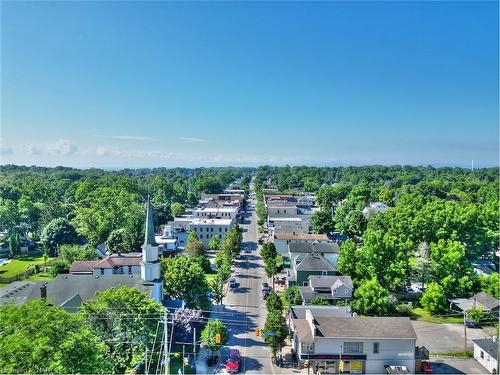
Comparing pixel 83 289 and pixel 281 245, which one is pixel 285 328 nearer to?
pixel 83 289

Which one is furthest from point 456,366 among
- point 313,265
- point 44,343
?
point 44,343

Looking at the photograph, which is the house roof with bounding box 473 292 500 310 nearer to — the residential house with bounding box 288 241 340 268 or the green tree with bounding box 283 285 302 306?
the green tree with bounding box 283 285 302 306

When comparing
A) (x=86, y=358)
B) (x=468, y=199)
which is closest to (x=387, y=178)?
(x=468, y=199)

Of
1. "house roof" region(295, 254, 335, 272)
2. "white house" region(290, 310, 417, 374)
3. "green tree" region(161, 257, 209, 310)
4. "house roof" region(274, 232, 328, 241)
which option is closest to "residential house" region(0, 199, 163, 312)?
"green tree" region(161, 257, 209, 310)

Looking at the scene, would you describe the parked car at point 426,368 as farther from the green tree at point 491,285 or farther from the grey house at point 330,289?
the green tree at point 491,285

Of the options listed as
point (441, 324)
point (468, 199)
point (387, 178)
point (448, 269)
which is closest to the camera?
point (441, 324)

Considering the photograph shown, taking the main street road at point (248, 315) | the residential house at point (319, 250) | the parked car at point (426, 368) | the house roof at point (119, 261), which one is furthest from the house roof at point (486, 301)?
the house roof at point (119, 261)
